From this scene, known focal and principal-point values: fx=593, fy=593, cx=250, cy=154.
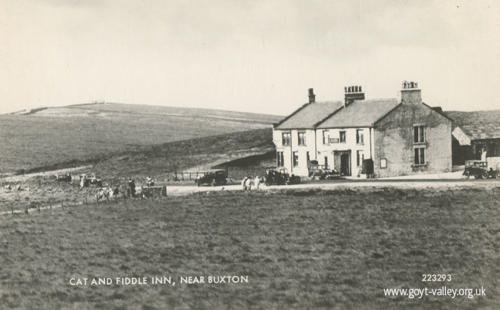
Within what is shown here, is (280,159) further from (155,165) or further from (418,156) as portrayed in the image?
(155,165)

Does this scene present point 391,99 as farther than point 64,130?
No

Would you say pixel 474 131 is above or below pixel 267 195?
above

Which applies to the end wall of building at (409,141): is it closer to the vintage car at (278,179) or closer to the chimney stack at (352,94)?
the chimney stack at (352,94)

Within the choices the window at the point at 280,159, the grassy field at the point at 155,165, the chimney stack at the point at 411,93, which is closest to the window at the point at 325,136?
the window at the point at 280,159

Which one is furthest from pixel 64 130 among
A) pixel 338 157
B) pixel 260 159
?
pixel 338 157

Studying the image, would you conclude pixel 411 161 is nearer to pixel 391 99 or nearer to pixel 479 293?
pixel 391 99

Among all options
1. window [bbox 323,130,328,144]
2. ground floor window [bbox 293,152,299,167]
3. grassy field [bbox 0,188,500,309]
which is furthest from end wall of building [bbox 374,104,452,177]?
grassy field [bbox 0,188,500,309]

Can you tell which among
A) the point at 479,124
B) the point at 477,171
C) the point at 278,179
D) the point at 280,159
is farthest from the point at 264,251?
the point at 479,124
